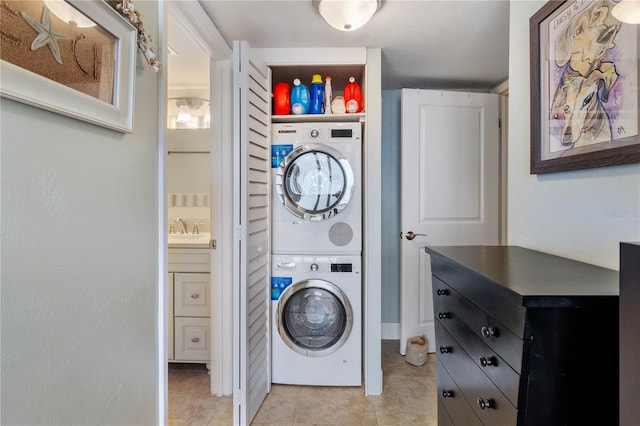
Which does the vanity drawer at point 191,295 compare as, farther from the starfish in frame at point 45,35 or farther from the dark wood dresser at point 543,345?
the dark wood dresser at point 543,345

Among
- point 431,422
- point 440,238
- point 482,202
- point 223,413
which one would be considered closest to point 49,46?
point 223,413

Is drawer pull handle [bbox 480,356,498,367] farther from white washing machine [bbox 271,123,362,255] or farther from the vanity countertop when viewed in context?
the vanity countertop

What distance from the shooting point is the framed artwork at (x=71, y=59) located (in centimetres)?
68

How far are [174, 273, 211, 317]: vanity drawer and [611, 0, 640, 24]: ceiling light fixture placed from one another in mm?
2398

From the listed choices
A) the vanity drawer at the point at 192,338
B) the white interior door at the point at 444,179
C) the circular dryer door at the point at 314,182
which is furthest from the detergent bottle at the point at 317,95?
the vanity drawer at the point at 192,338

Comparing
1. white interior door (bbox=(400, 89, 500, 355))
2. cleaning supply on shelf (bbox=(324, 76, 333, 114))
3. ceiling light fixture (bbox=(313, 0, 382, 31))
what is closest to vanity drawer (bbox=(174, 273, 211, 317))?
cleaning supply on shelf (bbox=(324, 76, 333, 114))

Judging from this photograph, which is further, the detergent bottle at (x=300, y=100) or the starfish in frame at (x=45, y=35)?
the detergent bottle at (x=300, y=100)

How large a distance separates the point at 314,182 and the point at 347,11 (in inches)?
39.3

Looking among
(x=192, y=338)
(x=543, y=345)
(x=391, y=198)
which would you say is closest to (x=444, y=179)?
(x=391, y=198)

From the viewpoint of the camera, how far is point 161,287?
50.2 inches

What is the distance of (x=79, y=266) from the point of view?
0.89m

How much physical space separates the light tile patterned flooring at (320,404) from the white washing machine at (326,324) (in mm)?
100

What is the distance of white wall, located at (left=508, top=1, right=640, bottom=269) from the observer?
3.00ft

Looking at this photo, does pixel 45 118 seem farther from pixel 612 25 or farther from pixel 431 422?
pixel 431 422
